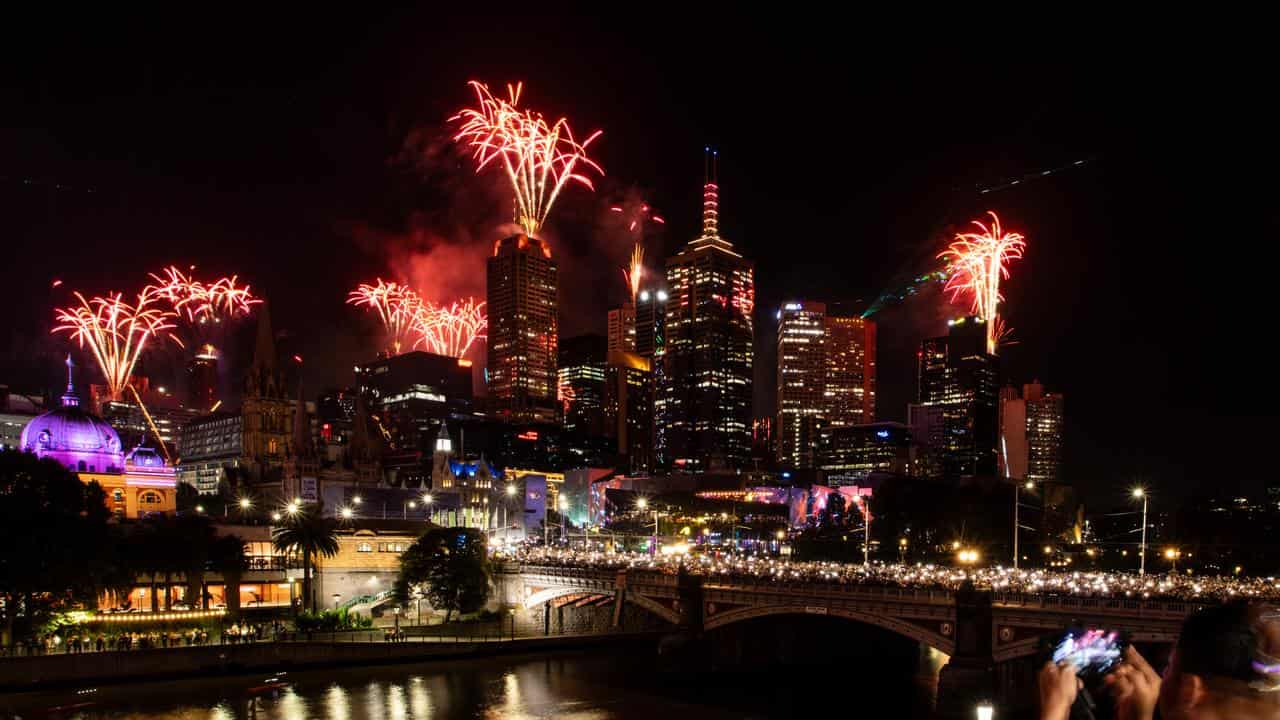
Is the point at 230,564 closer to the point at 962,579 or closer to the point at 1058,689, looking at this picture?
the point at 962,579

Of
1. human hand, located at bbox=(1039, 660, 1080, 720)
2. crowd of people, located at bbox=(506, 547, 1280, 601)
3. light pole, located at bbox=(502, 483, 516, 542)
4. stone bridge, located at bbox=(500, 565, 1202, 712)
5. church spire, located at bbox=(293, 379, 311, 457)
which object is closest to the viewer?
human hand, located at bbox=(1039, 660, 1080, 720)

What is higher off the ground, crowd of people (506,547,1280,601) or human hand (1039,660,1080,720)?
human hand (1039,660,1080,720)

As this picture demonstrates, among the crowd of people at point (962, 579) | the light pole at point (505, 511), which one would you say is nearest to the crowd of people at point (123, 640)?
the crowd of people at point (962, 579)

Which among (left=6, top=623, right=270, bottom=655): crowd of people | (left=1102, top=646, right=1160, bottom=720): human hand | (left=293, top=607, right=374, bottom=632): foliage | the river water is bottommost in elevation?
the river water

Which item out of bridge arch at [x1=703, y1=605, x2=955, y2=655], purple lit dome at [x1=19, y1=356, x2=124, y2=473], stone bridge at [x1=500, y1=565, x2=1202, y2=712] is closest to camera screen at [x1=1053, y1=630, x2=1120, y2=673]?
stone bridge at [x1=500, y1=565, x2=1202, y2=712]

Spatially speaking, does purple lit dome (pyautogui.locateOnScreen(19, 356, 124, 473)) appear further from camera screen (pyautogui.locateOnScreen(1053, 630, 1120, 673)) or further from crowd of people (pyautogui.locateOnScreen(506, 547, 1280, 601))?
camera screen (pyautogui.locateOnScreen(1053, 630, 1120, 673))
